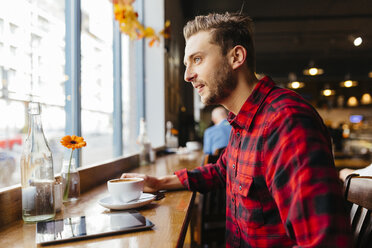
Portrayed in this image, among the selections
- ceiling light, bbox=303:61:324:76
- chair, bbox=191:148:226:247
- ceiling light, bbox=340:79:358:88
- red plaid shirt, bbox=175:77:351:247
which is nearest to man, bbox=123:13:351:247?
red plaid shirt, bbox=175:77:351:247

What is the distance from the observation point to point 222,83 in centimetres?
120

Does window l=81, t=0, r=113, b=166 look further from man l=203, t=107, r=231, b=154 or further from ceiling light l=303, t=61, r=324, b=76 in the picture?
ceiling light l=303, t=61, r=324, b=76

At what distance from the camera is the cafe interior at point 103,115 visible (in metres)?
0.93

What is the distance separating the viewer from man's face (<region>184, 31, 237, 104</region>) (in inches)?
47.3

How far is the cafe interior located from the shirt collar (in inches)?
14.1

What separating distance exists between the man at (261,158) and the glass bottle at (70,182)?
0.30 m

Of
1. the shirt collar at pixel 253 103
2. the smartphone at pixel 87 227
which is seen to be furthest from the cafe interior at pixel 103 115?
the shirt collar at pixel 253 103

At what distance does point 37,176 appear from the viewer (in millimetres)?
A: 1057

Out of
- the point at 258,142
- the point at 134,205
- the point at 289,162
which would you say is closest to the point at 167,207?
the point at 134,205

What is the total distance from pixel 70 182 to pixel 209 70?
2.38 feet

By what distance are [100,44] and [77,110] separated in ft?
3.45

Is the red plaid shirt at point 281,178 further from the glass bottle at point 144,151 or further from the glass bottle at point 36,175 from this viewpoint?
the glass bottle at point 144,151

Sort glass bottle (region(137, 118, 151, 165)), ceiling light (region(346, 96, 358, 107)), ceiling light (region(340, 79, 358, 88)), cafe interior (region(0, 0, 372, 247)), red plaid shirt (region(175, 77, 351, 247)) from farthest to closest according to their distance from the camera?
ceiling light (region(346, 96, 358, 107)) < ceiling light (region(340, 79, 358, 88)) < glass bottle (region(137, 118, 151, 165)) < cafe interior (region(0, 0, 372, 247)) < red plaid shirt (region(175, 77, 351, 247))

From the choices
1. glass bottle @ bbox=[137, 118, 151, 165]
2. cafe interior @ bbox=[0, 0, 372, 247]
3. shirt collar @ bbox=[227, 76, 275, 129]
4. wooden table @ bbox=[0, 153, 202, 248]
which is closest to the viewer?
wooden table @ bbox=[0, 153, 202, 248]
